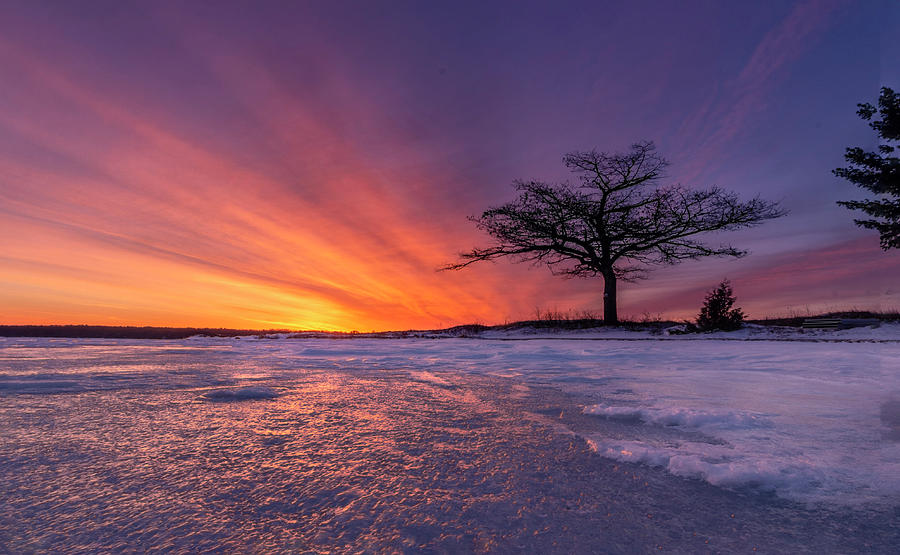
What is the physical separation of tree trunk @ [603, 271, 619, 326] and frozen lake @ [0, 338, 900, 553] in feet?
44.9

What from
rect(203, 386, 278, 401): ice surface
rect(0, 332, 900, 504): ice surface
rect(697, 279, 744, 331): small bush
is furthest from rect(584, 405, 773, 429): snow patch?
rect(697, 279, 744, 331): small bush

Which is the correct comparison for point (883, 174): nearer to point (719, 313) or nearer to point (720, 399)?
point (719, 313)

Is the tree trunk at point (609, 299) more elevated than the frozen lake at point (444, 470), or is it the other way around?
the tree trunk at point (609, 299)

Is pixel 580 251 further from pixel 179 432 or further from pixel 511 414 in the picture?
pixel 179 432

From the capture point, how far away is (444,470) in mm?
1574

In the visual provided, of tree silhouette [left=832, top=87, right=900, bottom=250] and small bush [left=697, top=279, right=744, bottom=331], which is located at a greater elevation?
tree silhouette [left=832, top=87, right=900, bottom=250]

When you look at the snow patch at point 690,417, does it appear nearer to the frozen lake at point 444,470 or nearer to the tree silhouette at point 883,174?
the frozen lake at point 444,470

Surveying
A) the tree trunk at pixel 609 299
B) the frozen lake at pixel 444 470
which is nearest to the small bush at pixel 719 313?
the tree trunk at pixel 609 299

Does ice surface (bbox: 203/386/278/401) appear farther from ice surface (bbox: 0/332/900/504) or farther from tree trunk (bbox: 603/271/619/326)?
tree trunk (bbox: 603/271/619/326)

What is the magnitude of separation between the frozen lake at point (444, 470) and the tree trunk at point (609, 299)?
44.9 feet

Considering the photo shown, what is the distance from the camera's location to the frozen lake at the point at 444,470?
110 cm

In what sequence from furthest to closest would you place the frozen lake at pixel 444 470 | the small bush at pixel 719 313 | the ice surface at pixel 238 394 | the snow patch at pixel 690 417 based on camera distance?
the small bush at pixel 719 313 < the ice surface at pixel 238 394 < the snow patch at pixel 690 417 < the frozen lake at pixel 444 470

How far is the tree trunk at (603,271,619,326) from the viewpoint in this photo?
16.7 metres

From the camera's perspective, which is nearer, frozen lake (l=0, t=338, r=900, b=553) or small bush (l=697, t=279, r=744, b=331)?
frozen lake (l=0, t=338, r=900, b=553)
